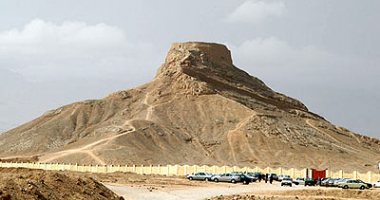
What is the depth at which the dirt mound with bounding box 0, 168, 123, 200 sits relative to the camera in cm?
2459

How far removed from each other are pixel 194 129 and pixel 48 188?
107729 millimetres

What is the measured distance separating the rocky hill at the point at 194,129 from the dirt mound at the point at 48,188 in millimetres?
77471

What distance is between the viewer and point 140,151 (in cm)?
11944

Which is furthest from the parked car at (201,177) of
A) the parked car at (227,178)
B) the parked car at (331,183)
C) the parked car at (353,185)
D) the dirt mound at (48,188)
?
the dirt mound at (48,188)

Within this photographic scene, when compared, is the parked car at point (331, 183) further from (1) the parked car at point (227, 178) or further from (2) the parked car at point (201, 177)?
(2) the parked car at point (201, 177)

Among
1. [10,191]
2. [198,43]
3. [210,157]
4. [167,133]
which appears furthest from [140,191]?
[198,43]

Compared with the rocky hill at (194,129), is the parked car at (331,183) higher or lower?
lower

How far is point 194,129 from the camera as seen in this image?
136000mm

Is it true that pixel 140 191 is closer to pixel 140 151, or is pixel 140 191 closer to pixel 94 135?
pixel 140 151

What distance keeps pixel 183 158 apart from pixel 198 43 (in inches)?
2364

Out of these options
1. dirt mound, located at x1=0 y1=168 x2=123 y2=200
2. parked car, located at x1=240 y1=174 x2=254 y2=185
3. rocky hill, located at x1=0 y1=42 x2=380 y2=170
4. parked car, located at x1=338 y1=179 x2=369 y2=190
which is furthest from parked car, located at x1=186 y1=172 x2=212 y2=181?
dirt mound, located at x1=0 y1=168 x2=123 y2=200

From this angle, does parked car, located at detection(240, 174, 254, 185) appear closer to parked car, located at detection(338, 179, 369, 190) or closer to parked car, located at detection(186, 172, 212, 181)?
parked car, located at detection(186, 172, 212, 181)

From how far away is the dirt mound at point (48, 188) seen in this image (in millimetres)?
24594

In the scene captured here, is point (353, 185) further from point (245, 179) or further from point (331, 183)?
point (245, 179)
